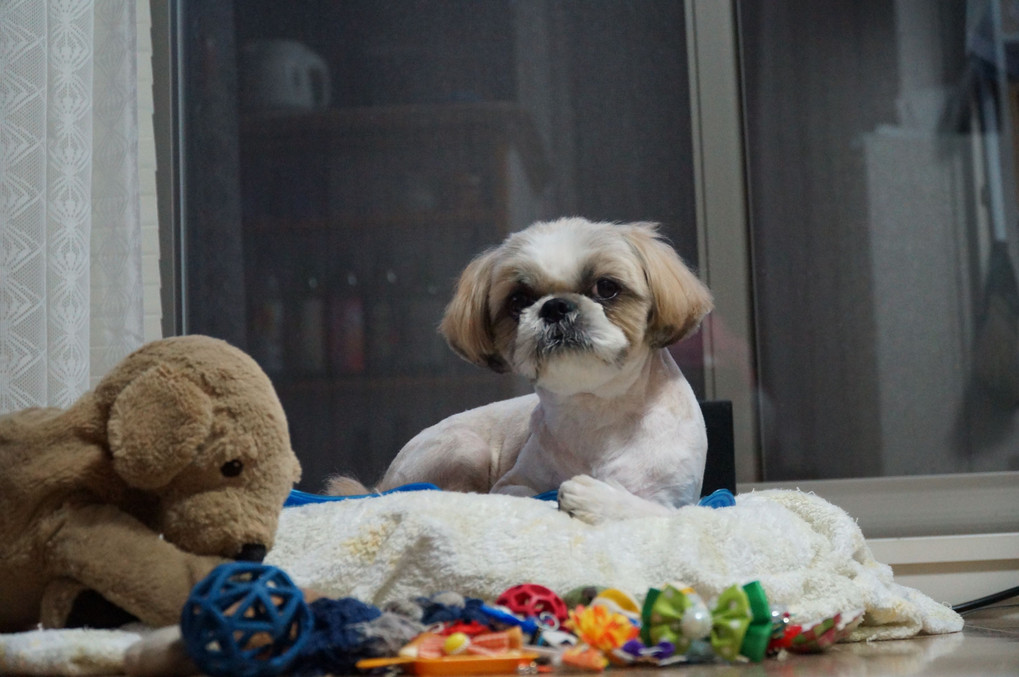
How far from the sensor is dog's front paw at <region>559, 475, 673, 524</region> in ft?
3.72

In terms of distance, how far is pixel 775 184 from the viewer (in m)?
2.38

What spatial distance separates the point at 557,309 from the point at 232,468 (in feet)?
1.73

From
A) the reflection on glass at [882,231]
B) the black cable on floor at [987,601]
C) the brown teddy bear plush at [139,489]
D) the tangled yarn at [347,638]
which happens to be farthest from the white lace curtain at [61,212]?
the black cable on floor at [987,601]

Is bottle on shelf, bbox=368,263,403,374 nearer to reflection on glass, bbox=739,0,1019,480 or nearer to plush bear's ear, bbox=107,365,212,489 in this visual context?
reflection on glass, bbox=739,0,1019,480

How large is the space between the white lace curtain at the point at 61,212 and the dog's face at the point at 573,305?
86cm

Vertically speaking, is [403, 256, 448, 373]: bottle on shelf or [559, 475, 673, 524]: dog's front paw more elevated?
[403, 256, 448, 373]: bottle on shelf

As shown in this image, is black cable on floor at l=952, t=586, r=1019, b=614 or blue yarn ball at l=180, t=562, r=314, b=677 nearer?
blue yarn ball at l=180, t=562, r=314, b=677

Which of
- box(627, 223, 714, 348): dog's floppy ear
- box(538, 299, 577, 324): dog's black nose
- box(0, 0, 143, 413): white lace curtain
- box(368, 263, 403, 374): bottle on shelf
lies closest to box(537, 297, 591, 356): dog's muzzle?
box(538, 299, 577, 324): dog's black nose

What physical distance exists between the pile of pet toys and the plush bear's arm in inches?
3.4

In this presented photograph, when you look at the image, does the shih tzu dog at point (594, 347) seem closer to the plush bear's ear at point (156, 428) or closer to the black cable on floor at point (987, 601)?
the plush bear's ear at point (156, 428)

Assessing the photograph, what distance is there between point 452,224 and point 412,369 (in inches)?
15.6

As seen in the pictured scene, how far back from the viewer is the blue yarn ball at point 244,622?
2.31ft

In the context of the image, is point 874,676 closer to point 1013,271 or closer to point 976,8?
point 1013,271

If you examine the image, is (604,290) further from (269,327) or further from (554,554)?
(269,327)
